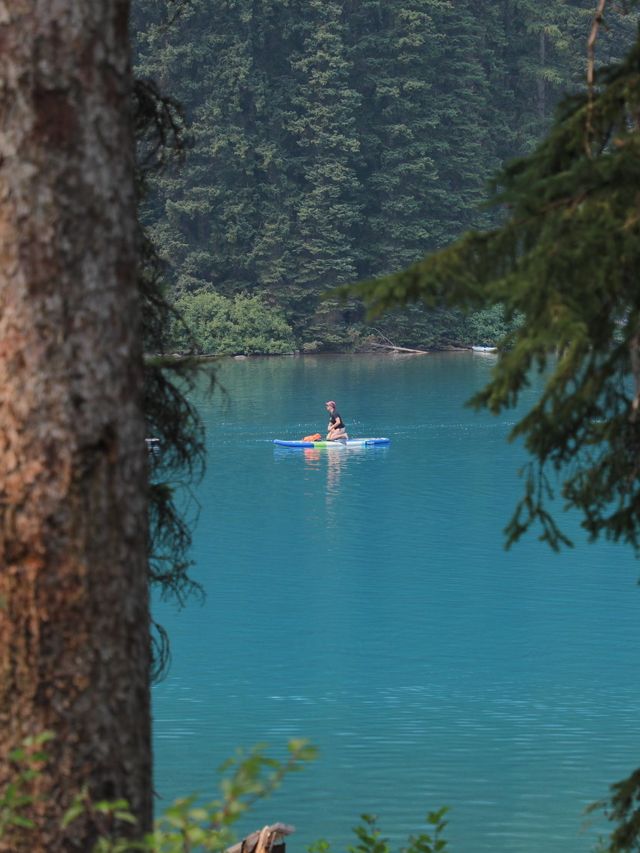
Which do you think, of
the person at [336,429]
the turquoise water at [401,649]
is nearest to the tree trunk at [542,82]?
the turquoise water at [401,649]

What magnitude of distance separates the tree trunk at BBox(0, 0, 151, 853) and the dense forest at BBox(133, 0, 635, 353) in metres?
58.4

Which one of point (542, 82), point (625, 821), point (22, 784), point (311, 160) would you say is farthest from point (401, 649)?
point (542, 82)

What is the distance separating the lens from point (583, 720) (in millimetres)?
18016

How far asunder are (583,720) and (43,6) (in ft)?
48.6

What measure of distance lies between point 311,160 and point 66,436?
63.4 metres

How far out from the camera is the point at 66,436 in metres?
4.07

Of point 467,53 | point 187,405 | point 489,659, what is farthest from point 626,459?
point 467,53

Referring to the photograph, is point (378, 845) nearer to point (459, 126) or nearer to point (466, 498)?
point (466, 498)

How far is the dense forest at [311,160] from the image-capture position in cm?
6475

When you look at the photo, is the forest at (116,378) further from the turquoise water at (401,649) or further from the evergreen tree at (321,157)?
the evergreen tree at (321,157)

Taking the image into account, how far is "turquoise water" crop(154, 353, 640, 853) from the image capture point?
15.4 meters

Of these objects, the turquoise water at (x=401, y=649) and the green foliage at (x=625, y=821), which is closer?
the green foliage at (x=625, y=821)

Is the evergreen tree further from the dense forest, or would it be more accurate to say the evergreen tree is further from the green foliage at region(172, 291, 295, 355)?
the green foliage at region(172, 291, 295, 355)

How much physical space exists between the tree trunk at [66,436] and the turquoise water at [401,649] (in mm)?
9679
